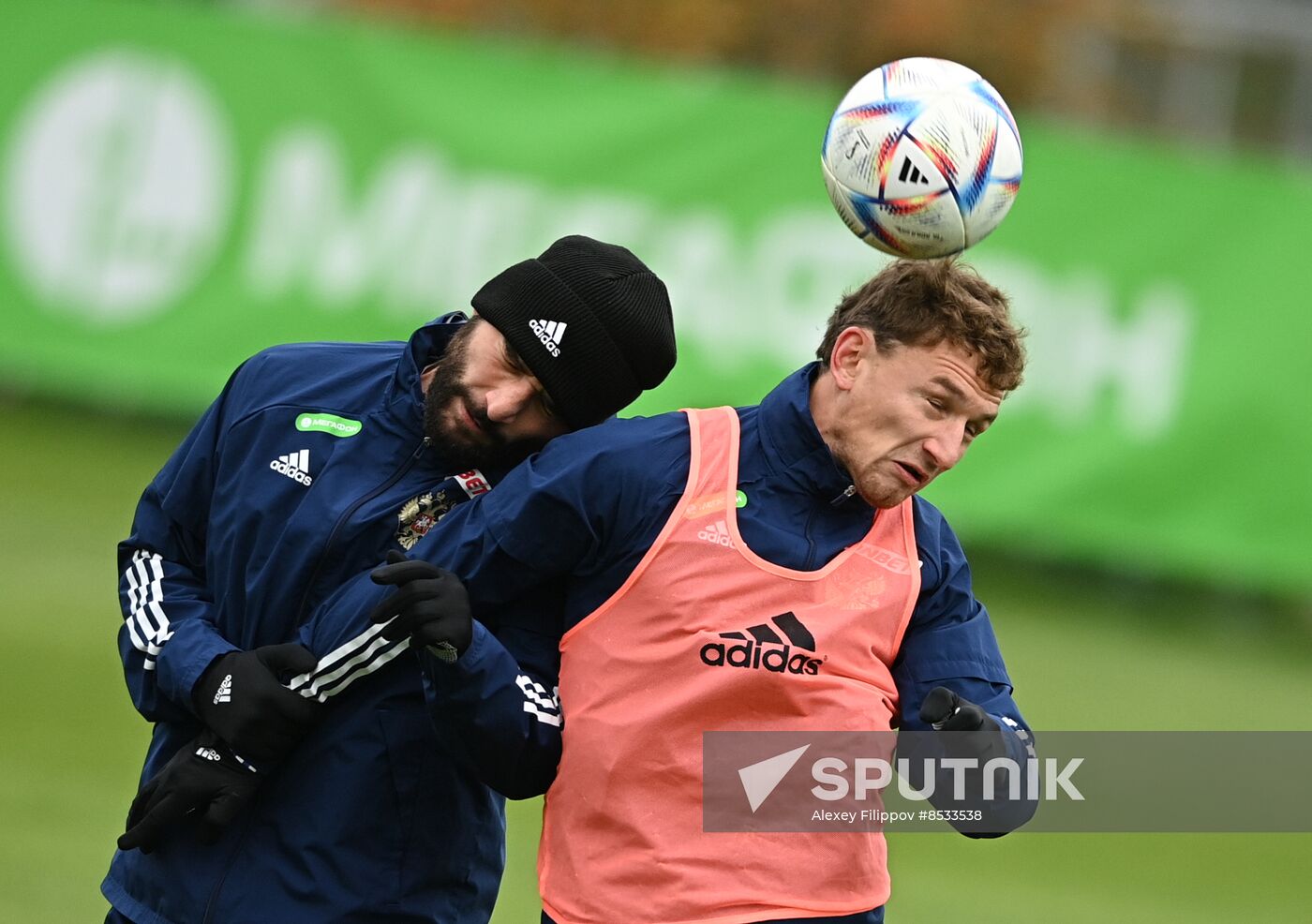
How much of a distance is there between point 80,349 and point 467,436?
34.5 feet

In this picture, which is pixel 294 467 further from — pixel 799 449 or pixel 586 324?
pixel 799 449

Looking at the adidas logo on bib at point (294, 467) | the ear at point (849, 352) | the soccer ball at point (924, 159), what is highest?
the soccer ball at point (924, 159)

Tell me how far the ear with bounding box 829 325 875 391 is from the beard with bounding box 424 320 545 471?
68cm

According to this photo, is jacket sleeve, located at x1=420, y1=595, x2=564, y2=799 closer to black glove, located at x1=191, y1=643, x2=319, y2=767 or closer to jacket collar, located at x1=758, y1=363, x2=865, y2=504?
Result: black glove, located at x1=191, y1=643, x2=319, y2=767

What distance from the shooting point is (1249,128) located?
17.0 m

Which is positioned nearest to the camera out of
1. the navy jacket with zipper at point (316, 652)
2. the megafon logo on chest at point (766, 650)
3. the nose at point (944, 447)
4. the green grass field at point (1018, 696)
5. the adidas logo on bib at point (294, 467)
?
the megafon logo on chest at point (766, 650)

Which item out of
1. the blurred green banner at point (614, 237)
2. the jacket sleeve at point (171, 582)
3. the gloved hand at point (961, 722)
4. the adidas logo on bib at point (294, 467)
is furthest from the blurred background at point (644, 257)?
the gloved hand at point (961, 722)

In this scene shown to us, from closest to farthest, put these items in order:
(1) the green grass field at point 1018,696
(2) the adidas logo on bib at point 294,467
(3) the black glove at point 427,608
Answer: (3) the black glove at point 427,608 → (2) the adidas logo on bib at point 294,467 → (1) the green grass field at point 1018,696

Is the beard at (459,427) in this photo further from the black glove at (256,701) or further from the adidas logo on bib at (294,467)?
the black glove at (256,701)

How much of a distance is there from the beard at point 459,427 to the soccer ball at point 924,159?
0.91 meters

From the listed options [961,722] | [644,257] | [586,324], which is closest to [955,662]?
[961,722]

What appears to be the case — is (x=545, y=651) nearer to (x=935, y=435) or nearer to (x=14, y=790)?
(x=935, y=435)

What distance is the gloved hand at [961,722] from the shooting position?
361 cm

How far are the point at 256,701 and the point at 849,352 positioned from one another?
4.61 feet
